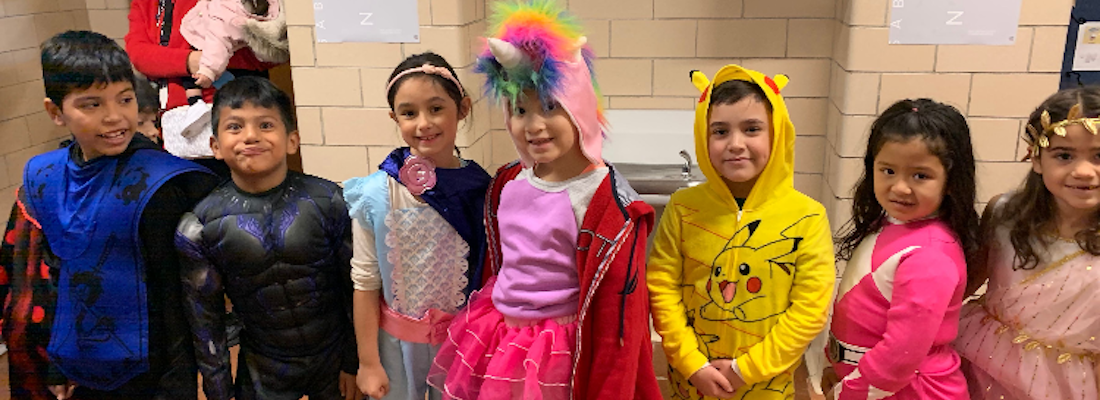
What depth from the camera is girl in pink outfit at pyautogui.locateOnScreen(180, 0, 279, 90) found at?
88.8 inches

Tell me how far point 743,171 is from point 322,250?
83 cm

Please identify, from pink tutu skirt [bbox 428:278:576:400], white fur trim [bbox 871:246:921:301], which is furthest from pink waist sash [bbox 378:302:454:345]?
white fur trim [bbox 871:246:921:301]

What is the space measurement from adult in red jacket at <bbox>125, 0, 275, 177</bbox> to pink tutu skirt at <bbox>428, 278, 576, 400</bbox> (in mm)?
1372

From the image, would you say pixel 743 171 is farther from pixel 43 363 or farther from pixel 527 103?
pixel 43 363

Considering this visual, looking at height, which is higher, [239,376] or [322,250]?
[322,250]

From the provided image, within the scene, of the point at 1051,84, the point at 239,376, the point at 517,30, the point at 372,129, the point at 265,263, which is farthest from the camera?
the point at 372,129

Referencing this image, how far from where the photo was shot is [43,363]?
5.08ft

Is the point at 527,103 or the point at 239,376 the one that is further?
the point at 239,376

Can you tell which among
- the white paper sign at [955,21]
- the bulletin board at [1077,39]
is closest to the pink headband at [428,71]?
the white paper sign at [955,21]

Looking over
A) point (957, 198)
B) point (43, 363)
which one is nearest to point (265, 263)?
point (43, 363)

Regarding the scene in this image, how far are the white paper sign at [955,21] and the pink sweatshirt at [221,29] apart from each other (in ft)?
6.15

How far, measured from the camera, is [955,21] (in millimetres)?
1957

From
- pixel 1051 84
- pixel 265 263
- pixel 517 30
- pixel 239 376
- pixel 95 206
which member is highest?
pixel 517 30

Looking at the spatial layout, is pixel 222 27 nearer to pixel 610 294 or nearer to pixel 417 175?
pixel 417 175
